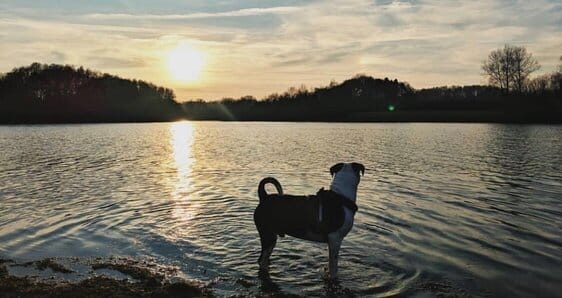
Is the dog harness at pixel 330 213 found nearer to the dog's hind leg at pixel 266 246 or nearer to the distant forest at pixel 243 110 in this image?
the dog's hind leg at pixel 266 246

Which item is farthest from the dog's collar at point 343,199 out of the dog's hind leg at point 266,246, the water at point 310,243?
the water at point 310,243

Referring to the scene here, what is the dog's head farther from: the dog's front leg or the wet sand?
the wet sand

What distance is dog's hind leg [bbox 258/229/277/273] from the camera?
27.6 feet

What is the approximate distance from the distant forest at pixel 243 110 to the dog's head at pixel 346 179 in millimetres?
81569

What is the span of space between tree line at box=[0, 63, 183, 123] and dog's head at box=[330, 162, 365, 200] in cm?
12626

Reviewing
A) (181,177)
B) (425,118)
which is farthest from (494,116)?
(181,177)

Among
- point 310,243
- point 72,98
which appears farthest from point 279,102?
point 310,243

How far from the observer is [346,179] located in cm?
823

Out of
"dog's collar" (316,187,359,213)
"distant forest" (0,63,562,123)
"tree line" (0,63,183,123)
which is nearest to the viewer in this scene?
"dog's collar" (316,187,359,213)

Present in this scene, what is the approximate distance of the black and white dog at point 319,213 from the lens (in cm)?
790

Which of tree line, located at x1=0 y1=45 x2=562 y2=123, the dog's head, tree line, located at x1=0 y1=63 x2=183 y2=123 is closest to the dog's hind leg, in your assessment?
the dog's head

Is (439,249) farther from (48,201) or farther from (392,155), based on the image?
(392,155)

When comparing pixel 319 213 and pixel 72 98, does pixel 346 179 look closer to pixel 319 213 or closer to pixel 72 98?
pixel 319 213

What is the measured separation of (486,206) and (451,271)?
23.6 feet
